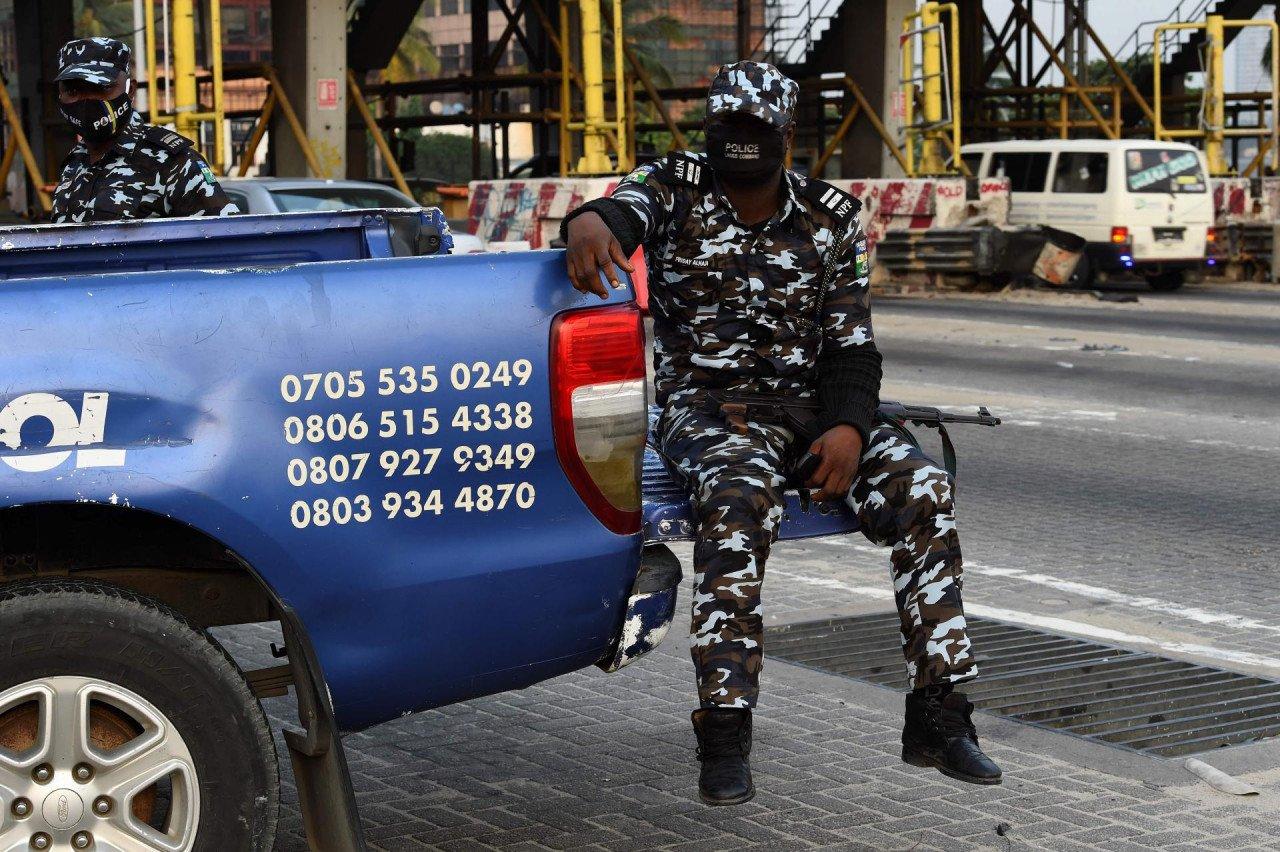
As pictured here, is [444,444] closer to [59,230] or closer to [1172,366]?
[59,230]

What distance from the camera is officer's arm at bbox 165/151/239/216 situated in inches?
223

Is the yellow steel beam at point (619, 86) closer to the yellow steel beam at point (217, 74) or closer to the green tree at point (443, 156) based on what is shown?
the yellow steel beam at point (217, 74)

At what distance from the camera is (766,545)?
4.19 metres

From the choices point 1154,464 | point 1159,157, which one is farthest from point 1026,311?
point 1154,464

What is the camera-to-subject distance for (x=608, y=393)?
11.7ft

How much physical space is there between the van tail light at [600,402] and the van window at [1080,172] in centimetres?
2123

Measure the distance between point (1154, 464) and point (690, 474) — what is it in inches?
252

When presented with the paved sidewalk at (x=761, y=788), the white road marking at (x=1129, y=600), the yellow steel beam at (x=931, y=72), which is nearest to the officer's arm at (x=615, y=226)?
the paved sidewalk at (x=761, y=788)

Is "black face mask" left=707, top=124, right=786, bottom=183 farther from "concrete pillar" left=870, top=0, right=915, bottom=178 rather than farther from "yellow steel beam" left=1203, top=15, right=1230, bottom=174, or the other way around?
"yellow steel beam" left=1203, top=15, right=1230, bottom=174

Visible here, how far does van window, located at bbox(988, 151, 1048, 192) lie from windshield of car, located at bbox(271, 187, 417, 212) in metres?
11.0

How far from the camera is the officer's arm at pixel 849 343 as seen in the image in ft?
14.8

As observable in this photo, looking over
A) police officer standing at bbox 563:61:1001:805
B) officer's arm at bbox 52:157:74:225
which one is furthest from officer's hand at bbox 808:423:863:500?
officer's arm at bbox 52:157:74:225

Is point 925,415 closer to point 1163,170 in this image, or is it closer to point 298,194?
point 298,194

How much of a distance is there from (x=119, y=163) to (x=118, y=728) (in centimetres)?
281
